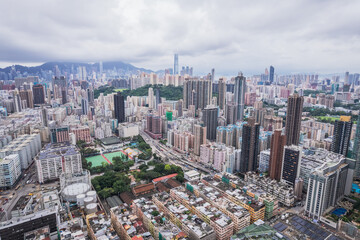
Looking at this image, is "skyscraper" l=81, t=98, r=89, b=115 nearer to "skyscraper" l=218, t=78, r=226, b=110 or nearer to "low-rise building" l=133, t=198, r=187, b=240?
"skyscraper" l=218, t=78, r=226, b=110

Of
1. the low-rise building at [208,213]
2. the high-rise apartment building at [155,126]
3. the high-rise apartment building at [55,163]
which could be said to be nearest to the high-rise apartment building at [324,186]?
the low-rise building at [208,213]

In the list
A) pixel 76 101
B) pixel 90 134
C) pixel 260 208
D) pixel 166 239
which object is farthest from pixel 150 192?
pixel 76 101

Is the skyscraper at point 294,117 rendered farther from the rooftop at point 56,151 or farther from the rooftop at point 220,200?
the rooftop at point 56,151

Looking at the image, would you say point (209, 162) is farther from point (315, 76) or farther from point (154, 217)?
point (315, 76)

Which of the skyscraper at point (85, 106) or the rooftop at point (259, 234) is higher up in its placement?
the skyscraper at point (85, 106)

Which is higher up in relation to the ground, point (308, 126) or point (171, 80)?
point (171, 80)

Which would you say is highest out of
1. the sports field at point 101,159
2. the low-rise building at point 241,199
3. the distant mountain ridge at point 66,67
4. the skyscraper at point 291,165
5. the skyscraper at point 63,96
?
the distant mountain ridge at point 66,67

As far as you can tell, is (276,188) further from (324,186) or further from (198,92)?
(198,92)
